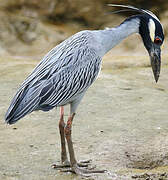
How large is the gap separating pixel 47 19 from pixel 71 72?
25.3ft

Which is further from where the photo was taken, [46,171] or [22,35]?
[22,35]

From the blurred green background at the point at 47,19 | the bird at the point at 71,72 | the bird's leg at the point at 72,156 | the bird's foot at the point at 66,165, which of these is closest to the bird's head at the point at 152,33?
the bird at the point at 71,72

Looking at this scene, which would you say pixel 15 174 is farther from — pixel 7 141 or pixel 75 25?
pixel 75 25

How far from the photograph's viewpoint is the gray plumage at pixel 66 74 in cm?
414

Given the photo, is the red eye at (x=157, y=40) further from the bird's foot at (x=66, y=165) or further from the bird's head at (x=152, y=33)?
the bird's foot at (x=66, y=165)

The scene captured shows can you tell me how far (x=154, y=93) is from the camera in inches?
283

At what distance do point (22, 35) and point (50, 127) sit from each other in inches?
248

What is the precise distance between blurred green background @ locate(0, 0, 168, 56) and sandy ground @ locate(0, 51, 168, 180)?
368cm

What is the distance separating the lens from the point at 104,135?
5367 mm

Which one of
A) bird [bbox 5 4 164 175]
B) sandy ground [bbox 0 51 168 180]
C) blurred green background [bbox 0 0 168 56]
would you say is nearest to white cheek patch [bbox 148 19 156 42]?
bird [bbox 5 4 164 175]

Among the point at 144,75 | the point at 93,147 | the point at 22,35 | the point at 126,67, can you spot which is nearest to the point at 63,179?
the point at 93,147

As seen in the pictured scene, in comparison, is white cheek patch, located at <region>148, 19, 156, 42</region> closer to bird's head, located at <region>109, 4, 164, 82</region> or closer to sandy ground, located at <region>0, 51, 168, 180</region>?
bird's head, located at <region>109, 4, 164, 82</region>

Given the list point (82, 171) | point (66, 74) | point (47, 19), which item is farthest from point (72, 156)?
point (47, 19)

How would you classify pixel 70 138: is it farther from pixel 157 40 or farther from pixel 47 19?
pixel 47 19
